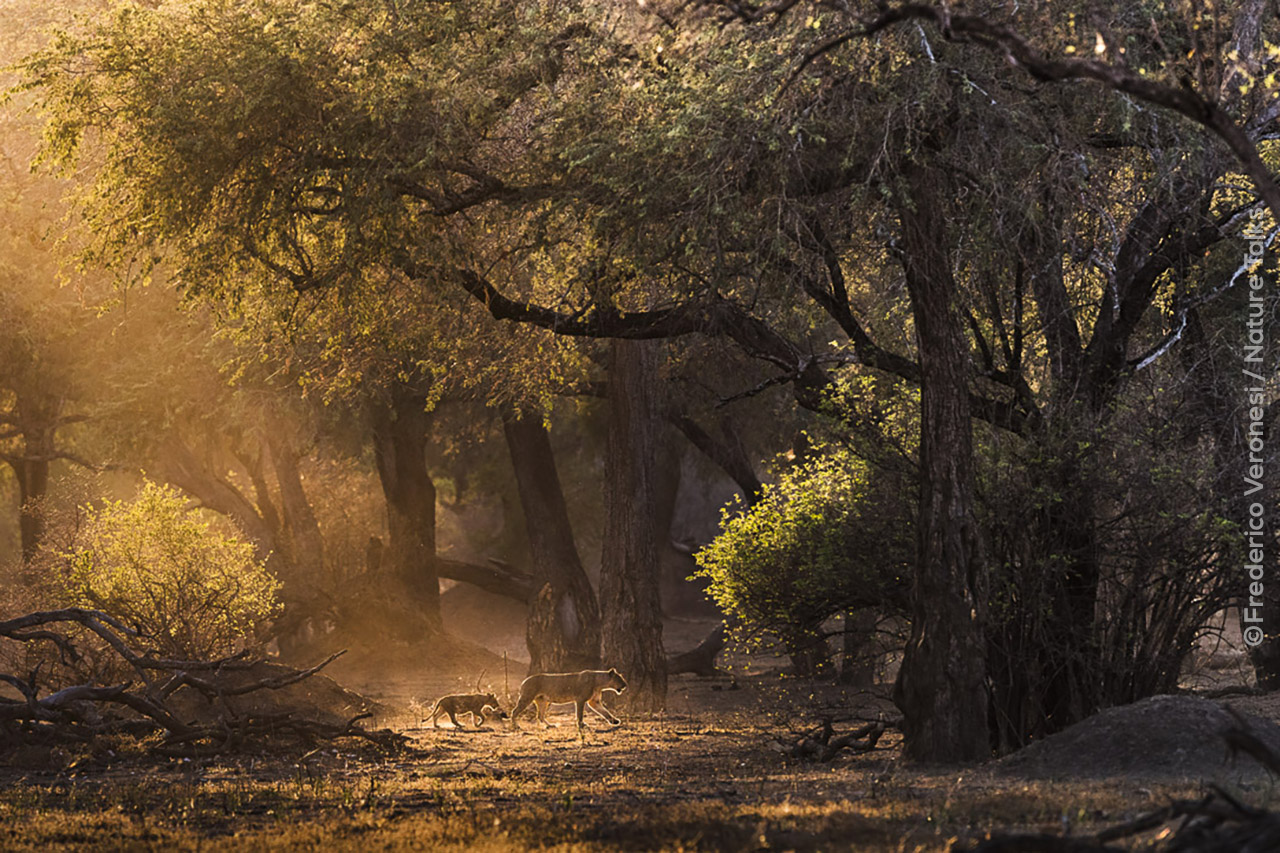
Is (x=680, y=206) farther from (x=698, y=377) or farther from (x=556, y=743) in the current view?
(x=698, y=377)

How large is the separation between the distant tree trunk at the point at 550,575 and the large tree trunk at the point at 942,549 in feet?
37.8

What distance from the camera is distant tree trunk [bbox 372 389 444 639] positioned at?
31.3 metres

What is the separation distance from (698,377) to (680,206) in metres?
15.5

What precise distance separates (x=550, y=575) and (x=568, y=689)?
297 inches

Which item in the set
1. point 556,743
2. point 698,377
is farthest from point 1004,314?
point 698,377

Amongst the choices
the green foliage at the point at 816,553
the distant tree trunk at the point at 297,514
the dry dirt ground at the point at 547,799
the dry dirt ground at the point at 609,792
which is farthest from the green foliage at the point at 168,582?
the distant tree trunk at the point at 297,514

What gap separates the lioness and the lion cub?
1.74 ft

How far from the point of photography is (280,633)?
99.3ft

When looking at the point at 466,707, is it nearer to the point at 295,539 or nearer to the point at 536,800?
the point at 536,800

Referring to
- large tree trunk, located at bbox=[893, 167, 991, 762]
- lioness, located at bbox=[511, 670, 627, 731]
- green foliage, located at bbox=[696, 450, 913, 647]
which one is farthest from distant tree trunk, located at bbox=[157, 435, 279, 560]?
large tree trunk, located at bbox=[893, 167, 991, 762]

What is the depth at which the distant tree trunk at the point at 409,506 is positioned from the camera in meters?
31.3

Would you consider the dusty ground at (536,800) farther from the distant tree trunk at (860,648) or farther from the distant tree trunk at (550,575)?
the distant tree trunk at (550,575)

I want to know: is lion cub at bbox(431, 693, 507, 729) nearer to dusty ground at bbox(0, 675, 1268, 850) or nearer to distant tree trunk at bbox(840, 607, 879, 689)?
dusty ground at bbox(0, 675, 1268, 850)

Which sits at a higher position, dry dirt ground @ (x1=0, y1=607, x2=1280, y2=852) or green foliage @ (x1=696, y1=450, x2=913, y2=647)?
green foliage @ (x1=696, y1=450, x2=913, y2=647)
